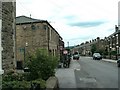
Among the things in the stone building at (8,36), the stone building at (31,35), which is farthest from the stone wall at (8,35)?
the stone building at (31,35)

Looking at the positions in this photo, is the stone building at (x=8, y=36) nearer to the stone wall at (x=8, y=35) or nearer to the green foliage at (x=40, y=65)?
the stone wall at (x=8, y=35)

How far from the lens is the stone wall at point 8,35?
36.3 feet

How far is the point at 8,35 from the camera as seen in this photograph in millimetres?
11734

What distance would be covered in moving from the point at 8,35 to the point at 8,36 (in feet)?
0.14

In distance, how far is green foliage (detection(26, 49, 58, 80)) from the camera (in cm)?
1203

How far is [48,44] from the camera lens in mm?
37062

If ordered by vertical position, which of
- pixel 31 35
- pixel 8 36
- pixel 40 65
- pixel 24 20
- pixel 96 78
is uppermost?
pixel 24 20

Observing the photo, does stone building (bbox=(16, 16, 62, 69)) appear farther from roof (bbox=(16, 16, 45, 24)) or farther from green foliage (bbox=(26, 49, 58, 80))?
green foliage (bbox=(26, 49, 58, 80))

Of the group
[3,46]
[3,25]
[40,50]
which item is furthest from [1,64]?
[40,50]

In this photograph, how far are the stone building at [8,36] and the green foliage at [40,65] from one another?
2.88 feet

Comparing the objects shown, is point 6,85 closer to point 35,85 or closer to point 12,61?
point 35,85

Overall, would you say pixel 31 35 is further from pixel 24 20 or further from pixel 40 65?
pixel 40 65

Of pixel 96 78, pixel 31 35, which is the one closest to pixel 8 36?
pixel 96 78

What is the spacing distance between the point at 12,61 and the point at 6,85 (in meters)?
3.67
